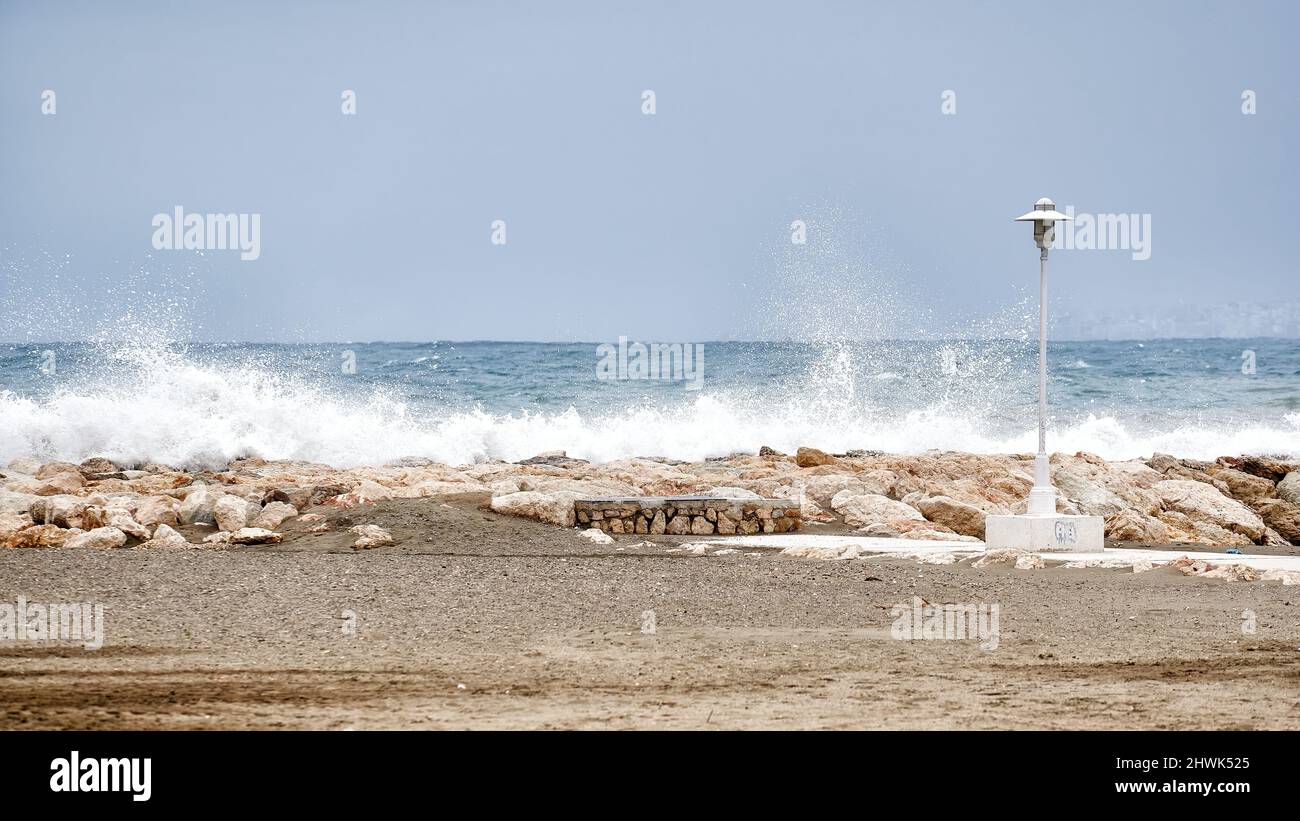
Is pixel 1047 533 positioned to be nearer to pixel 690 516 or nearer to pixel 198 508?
pixel 690 516

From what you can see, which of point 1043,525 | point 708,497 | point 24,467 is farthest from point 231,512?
point 24,467

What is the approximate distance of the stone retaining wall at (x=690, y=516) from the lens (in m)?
15.5

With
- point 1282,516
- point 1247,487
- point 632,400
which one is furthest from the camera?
point 632,400

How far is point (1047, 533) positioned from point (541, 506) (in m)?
4.96

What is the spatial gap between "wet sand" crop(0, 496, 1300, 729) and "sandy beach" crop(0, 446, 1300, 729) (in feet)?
0.08

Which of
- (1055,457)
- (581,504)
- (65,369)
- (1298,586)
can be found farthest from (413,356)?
(1298,586)

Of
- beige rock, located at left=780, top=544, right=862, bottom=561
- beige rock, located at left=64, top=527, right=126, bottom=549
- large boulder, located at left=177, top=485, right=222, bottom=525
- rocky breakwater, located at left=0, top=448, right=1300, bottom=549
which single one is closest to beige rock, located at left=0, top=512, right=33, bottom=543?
rocky breakwater, located at left=0, top=448, right=1300, bottom=549

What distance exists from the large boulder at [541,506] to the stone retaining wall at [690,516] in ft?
0.46

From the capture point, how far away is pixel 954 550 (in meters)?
13.7

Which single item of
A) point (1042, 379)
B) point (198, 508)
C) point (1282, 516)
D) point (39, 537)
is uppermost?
point (1042, 379)

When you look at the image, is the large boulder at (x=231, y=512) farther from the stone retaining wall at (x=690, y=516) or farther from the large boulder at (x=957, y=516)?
the large boulder at (x=957, y=516)

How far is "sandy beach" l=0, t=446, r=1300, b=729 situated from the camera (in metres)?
6.90
